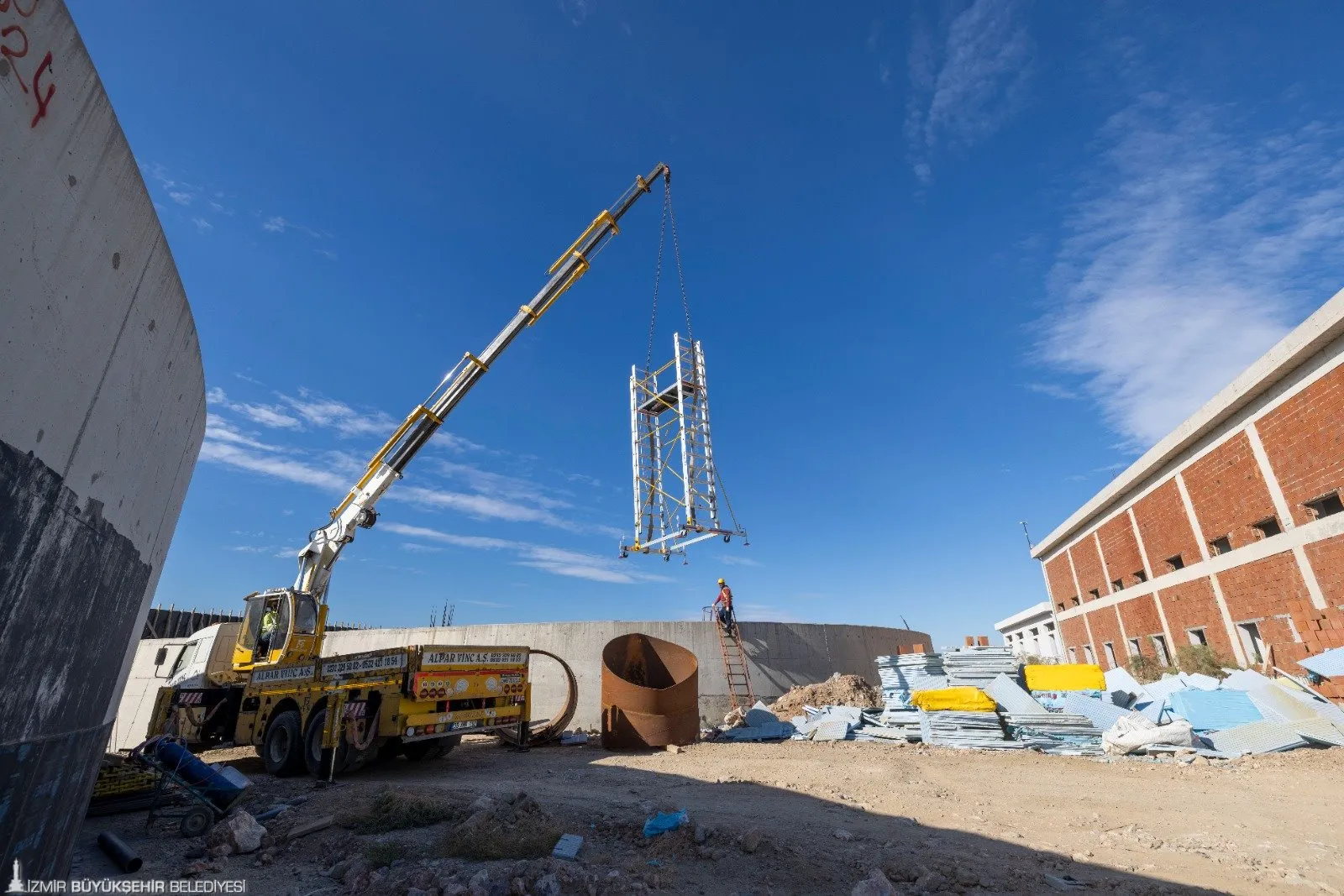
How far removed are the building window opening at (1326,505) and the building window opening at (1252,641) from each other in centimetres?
358

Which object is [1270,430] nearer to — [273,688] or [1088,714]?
[1088,714]

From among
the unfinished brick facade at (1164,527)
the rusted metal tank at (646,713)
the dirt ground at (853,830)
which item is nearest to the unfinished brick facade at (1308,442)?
the unfinished brick facade at (1164,527)

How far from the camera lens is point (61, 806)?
3.10 meters

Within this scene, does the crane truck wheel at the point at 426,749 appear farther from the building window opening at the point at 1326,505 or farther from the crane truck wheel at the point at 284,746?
the building window opening at the point at 1326,505

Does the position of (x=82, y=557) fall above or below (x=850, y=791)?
above

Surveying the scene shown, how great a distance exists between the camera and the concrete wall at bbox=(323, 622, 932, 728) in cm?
1630

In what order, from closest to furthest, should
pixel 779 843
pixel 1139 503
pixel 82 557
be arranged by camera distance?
pixel 82 557
pixel 779 843
pixel 1139 503

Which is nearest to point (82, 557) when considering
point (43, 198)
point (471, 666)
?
point (43, 198)

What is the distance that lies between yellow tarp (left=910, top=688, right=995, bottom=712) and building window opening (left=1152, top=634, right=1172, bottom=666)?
35.0 feet

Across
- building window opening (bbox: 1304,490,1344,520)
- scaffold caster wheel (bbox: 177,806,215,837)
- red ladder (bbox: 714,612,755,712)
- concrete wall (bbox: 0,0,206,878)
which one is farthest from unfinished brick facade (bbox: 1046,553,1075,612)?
concrete wall (bbox: 0,0,206,878)

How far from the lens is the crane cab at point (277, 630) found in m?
11.6

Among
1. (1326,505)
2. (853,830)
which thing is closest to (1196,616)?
(1326,505)

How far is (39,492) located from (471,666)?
8.71 metres

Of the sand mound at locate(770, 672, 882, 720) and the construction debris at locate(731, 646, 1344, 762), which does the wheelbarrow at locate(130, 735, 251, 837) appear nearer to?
the construction debris at locate(731, 646, 1344, 762)
